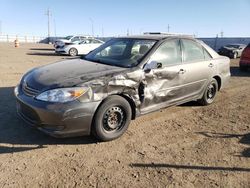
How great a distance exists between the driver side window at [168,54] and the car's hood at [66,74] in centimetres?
82

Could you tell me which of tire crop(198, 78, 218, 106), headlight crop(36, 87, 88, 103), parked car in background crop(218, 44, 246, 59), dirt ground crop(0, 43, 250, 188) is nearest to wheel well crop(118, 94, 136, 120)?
dirt ground crop(0, 43, 250, 188)

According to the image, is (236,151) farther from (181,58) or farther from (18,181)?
(18,181)

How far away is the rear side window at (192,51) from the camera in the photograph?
18.9 ft

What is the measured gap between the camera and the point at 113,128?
4.53m

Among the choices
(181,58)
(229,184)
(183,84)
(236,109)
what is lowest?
(229,184)

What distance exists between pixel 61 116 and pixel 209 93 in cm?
392

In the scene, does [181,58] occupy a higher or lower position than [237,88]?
higher

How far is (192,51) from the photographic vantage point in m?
5.93

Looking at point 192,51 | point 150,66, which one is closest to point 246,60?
point 192,51

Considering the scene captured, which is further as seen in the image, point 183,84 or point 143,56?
point 183,84

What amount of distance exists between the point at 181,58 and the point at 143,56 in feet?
3.26

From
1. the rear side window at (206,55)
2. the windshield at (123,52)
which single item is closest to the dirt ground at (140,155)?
the windshield at (123,52)

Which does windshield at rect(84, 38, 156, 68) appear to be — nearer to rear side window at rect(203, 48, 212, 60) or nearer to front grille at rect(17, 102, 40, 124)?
rear side window at rect(203, 48, 212, 60)

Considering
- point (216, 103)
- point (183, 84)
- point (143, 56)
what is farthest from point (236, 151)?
point (216, 103)
